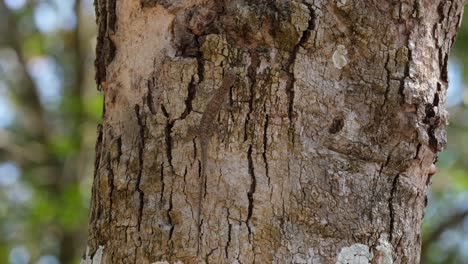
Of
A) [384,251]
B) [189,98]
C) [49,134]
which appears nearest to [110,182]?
[189,98]

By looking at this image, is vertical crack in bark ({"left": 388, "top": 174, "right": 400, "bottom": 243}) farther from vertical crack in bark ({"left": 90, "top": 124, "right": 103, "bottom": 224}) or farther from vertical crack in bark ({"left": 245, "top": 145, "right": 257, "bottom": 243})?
vertical crack in bark ({"left": 90, "top": 124, "right": 103, "bottom": 224})

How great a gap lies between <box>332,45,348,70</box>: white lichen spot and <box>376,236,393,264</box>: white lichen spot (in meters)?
0.28

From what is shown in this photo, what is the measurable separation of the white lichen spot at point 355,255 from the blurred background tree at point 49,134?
3.97m

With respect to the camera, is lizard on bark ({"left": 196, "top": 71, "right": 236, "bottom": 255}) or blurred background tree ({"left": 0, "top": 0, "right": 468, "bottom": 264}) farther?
blurred background tree ({"left": 0, "top": 0, "right": 468, "bottom": 264})

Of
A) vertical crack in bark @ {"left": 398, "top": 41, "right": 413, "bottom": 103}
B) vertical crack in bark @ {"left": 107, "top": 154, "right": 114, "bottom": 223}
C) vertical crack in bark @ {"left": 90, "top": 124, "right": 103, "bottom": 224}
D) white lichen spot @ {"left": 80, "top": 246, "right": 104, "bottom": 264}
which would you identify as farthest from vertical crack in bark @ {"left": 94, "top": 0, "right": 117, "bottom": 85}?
vertical crack in bark @ {"left": 398, "top": 41, "right": 413, "bottom": 103}

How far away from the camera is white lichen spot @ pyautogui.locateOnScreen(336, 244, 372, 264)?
113cm

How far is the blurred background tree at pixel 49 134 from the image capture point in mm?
5384

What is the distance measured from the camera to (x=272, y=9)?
46.6 inches

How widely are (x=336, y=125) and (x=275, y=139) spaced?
0.34ft

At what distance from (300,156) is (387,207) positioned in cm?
17

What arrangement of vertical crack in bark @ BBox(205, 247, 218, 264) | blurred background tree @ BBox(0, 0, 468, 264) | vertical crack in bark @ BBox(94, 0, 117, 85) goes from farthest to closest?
blurred background tree @ BBox(0, 0, 468, 264) < vertical crack in bark @ BBox(94, 0, 117, 85) < vertical crack in bark @ BBox(205, 247, 218, 264)

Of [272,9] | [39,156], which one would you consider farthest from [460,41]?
[272,9]

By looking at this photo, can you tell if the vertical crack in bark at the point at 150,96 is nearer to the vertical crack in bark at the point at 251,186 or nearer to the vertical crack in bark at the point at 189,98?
the vertical crack in bark at the point at 189,98

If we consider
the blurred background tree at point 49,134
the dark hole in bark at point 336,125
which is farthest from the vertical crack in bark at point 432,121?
the blurred background tree at point 49,134
